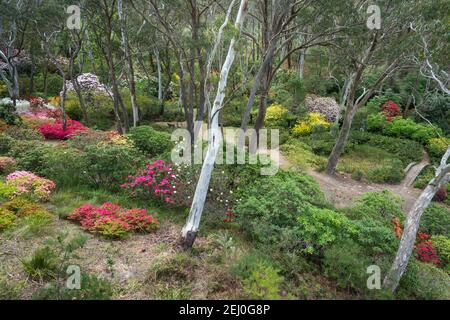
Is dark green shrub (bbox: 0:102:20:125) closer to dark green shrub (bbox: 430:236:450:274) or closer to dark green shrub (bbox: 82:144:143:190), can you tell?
dark green shrub (bbox: 82:144:143:190)

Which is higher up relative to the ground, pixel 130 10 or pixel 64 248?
pixel 130 10

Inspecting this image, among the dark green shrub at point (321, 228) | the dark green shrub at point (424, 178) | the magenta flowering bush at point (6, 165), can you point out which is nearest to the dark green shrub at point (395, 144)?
the dark green shrub at point (424, 178)

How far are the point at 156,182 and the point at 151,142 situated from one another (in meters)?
2.76

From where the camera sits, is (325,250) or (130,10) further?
(130,10)

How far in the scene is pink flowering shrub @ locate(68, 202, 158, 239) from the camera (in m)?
6.42

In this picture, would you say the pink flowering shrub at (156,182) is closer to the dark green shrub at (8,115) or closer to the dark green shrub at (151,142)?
the dark green shrub at (151,142)

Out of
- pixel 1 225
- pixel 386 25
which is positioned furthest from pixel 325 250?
pixel 386 25

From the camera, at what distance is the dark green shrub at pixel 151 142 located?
10541mm

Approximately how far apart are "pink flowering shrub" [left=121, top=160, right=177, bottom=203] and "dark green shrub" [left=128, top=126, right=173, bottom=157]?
2.15 meters

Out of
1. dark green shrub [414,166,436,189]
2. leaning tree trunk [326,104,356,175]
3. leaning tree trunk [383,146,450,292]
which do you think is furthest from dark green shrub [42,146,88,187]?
dark green shrub [414,166,436,189]

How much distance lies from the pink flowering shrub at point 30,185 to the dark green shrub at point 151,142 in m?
3.29

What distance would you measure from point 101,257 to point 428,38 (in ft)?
32.7

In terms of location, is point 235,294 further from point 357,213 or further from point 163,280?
point 357,213

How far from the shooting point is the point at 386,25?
33.9 ft
